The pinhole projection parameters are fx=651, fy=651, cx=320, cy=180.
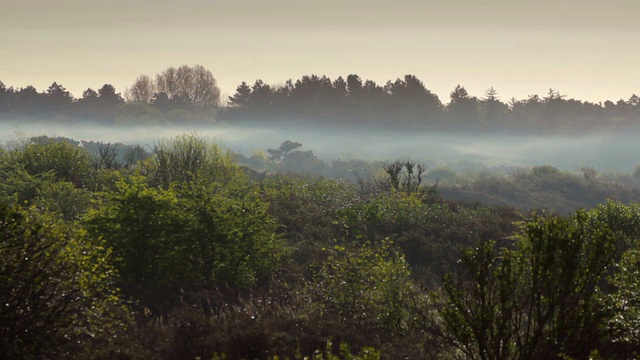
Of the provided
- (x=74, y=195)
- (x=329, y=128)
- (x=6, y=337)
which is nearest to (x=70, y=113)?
(x=329, y=128)

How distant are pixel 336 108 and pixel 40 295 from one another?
88.0 meters

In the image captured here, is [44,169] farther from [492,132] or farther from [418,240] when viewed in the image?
[492,132]

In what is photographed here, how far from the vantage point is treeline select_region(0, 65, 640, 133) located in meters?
96.3

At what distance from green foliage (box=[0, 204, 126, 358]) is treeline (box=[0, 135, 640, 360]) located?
1.2 inches

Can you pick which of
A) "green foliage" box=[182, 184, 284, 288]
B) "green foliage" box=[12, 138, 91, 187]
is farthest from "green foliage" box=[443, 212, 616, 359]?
"green foliage" box=[12, 138, 91, 187]

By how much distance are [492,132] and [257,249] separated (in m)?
89.6

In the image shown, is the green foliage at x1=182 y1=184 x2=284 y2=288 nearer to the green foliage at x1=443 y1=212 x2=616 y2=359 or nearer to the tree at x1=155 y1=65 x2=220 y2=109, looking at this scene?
the green foliage at x1=443 y1=212 x2=616 y2=359

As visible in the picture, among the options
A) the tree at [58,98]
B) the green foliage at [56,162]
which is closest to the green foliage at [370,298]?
the green foliage at [56,162]

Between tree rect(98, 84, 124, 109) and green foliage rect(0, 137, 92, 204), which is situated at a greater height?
tree rect(98, 84, 124, 109)

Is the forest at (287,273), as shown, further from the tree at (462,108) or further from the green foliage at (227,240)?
the tree at (462,108)

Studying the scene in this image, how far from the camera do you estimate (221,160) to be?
30812 mm

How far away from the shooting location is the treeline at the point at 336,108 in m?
96.3

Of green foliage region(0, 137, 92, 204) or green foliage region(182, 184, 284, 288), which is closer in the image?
green foliage region(182, 184, 284, 288)

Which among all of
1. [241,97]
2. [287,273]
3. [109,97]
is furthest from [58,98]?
[287,273]
